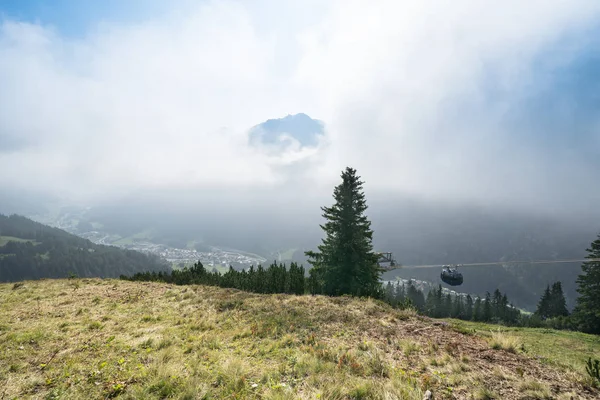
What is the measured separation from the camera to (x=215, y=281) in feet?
112

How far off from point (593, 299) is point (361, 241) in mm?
38154

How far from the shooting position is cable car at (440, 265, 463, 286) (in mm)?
35566

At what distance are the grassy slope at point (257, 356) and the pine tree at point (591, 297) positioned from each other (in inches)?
1274

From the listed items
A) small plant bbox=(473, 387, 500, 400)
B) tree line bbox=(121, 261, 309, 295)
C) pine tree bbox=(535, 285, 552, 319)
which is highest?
small plant bbox=(473, 387, 500, 400)

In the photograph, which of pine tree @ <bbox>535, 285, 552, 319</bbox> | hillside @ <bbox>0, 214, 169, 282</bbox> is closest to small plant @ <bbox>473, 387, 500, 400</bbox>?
pine tree @ <bbox>535, 285, 552, 319</bbox>

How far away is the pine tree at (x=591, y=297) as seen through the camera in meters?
35.9

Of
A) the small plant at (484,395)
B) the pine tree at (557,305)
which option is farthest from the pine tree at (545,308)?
the small plant at (484,395)

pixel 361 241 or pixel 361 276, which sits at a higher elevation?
pixel 361 241

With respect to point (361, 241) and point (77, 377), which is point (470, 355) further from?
point (361, 241)

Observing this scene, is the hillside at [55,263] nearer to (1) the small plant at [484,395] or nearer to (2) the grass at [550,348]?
(2) the grass at [550,348]

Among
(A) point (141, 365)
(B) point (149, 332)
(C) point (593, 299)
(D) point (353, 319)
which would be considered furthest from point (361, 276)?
(C) point (593, 299)

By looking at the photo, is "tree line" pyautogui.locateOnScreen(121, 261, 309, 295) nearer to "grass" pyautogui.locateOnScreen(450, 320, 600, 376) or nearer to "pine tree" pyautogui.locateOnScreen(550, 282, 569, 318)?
"grass" pyautogui.locateOnScreen(450, 320, 600, 376)

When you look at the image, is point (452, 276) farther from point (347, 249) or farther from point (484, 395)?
point (484, 395)

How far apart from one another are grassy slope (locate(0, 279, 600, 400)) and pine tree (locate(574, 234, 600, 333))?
106 feet
